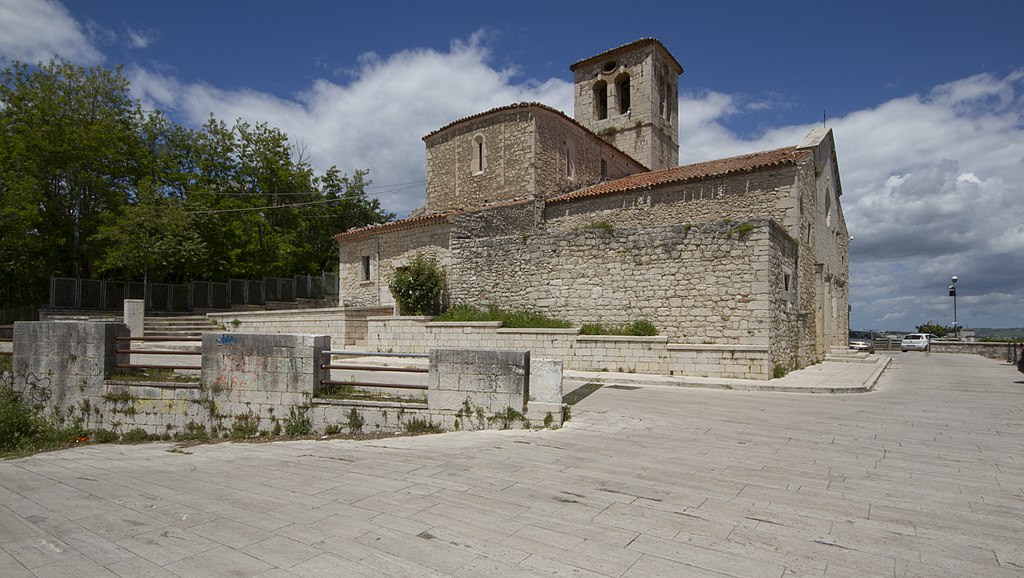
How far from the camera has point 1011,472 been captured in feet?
18.7

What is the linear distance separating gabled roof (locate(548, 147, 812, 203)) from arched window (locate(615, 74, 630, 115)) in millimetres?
10376

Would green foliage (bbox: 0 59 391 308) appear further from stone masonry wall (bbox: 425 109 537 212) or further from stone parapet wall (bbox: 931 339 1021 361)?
stone parapet wall (bbox: 931 339 1021 361)

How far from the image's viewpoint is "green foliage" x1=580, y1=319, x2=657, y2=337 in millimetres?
15363

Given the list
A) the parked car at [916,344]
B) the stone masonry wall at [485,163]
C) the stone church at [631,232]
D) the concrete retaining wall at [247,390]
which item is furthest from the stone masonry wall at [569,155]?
the parked car at [916,344]

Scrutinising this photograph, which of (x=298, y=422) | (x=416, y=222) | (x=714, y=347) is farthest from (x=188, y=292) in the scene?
(x=714, y=347)

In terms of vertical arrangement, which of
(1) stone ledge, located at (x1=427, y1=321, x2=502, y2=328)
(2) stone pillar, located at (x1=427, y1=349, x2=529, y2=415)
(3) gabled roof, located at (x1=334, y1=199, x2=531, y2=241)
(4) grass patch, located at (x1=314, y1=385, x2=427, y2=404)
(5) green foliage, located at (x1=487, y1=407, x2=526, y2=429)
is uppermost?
(3) gabled roof, located at (x1=334, y1=199, x2=531, y2=241)

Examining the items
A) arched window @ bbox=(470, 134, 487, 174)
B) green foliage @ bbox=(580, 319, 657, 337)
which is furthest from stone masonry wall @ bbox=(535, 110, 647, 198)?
green foliage @ bbox=(580, 319, 657, 337)

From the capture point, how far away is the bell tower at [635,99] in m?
29.4

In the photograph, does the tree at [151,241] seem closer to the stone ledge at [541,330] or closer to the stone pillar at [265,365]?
the stone ledge at [541,330]

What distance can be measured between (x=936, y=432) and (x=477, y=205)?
18836mm

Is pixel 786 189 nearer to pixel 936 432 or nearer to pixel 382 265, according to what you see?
pixel 936 432

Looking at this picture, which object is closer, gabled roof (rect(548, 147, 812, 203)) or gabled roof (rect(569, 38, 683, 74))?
gabled roof (rect(548, 147, 812, 203))

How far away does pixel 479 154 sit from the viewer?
953 inches

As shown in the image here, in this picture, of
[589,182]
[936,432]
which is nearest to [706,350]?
[936,432]
